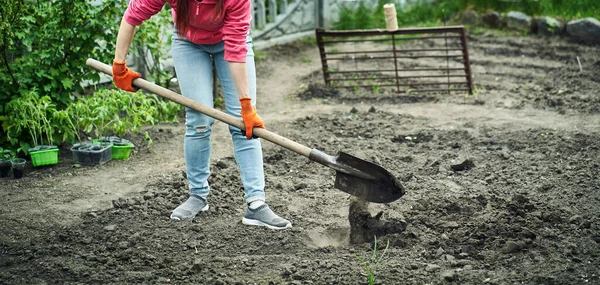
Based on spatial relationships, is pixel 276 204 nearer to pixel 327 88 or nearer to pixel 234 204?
pixel 234 204

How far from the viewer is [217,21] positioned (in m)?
3.55

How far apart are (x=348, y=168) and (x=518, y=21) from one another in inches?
319

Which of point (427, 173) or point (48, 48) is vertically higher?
point (48, 48)

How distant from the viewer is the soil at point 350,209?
11.1 feet

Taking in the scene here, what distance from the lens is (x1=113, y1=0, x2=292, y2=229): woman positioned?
3535mm

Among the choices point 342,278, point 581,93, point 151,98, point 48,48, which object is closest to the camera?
point 342,278

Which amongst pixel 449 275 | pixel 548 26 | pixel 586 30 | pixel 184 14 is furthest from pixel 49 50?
pixel 548 26

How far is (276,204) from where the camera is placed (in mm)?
4355

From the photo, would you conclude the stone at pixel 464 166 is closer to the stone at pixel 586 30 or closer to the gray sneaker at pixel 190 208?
the gray sneaker at pixel 190 208

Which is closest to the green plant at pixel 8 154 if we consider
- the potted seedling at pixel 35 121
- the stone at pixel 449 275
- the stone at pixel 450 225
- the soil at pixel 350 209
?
the potted seedling at pixel 35 121

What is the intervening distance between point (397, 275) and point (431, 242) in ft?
1.60

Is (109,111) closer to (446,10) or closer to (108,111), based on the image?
(108,111)

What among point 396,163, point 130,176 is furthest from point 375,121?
point 130,176

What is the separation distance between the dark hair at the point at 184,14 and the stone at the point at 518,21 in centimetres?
832
